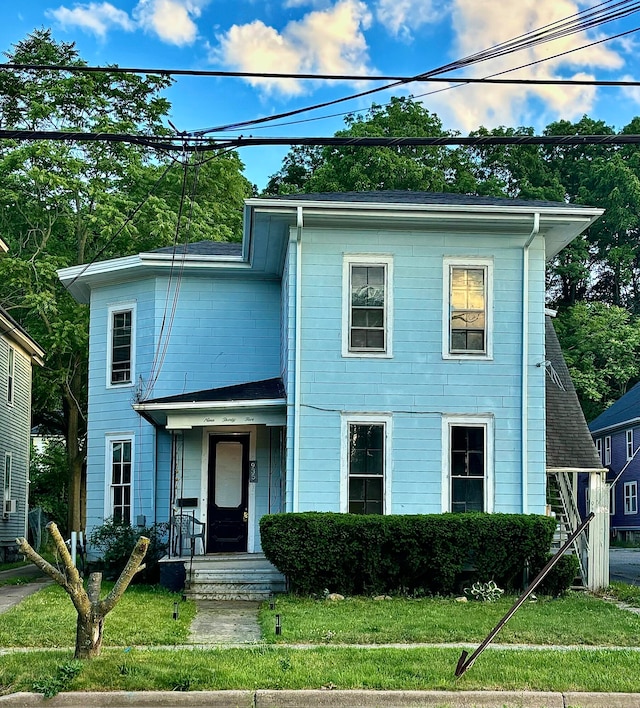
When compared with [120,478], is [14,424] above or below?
above

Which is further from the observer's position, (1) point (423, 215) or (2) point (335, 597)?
(1) point (423, 215)

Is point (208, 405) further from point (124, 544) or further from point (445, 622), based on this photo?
point (445, 622)

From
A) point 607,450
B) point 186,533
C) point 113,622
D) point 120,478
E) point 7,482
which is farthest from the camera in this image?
point 607,450

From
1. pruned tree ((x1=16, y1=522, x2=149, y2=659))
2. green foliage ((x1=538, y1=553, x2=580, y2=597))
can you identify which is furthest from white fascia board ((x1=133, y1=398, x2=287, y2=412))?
pruned tree ((x1=16, y1=522, x2=149, y2=659))

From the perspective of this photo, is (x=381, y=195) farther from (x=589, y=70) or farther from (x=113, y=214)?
(x=113, y=214)

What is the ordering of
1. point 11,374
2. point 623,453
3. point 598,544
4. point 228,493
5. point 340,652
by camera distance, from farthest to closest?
point 623,453, point 11,374, point 228,493, point 598,544, point 340,652

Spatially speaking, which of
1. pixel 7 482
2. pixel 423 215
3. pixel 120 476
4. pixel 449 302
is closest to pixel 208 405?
pixel 120 476

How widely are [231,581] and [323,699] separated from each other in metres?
7.81

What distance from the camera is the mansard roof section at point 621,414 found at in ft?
131

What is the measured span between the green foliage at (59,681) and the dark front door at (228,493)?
9797 millimetres

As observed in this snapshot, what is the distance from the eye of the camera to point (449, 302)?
16.9 m

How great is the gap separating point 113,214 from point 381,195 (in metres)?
12.2

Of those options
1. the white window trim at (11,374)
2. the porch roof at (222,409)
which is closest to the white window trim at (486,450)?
the porch roof at (222,409)

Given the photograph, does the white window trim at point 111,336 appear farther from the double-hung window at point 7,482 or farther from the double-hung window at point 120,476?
the double-hung window at point 7,482
